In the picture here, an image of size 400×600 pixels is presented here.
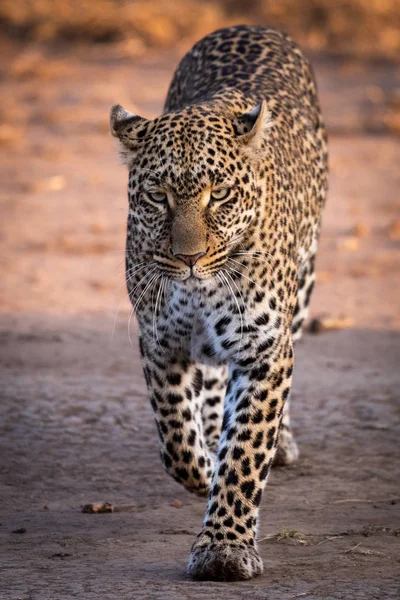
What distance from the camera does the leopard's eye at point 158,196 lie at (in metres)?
5.40

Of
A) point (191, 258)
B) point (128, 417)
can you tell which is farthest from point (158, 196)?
point (128, 417)

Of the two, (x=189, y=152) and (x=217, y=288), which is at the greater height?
(x=189, y=152)

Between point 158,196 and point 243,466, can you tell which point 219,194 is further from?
point 243,466

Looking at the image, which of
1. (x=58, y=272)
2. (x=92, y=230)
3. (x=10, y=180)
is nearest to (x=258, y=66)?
(x=58, y=272)

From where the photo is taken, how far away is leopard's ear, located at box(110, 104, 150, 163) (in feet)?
18.5

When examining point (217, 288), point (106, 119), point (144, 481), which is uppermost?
point (106, 119)

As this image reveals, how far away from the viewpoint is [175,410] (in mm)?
6012

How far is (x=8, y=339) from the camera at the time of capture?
9.20m

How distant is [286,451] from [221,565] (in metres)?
1.94

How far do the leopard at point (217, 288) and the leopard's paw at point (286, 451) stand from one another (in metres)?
0.84

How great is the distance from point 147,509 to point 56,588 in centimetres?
154

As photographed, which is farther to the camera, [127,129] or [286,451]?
[286,451]

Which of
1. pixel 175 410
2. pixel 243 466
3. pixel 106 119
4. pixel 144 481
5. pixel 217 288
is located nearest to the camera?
pixel 243 466

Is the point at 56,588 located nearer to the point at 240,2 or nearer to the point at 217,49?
the point at 217,49
